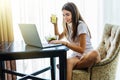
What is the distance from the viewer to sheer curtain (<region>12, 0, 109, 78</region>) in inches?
106

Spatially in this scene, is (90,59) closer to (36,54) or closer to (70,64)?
(70,64)

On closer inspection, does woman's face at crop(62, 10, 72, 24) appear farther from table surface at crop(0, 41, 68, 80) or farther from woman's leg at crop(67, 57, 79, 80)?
table surface at crop(0, 41, 68, 80)

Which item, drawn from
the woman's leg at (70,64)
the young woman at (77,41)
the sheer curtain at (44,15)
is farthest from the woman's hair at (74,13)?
the sheer curtain at (44,15)

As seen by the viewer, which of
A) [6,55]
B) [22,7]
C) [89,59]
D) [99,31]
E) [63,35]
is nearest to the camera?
[6,55]

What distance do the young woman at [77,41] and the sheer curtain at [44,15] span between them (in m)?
0.50

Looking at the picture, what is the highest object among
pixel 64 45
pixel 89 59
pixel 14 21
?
pixel 14 21

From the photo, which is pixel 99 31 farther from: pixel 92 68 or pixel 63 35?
pixel 92 68

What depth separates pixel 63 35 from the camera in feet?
7.95

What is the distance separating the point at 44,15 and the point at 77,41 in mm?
739

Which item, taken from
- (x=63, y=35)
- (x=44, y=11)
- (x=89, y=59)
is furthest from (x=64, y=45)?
(x=44, y=11)

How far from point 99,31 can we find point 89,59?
982mm

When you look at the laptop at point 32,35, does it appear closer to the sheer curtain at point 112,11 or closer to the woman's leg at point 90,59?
the woman's leg at point 90,59

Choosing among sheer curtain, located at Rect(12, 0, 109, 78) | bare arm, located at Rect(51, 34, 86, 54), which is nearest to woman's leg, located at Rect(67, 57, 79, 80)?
bare arm, located at Rect(51, 34, 86, 54)

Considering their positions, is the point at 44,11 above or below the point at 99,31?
above
